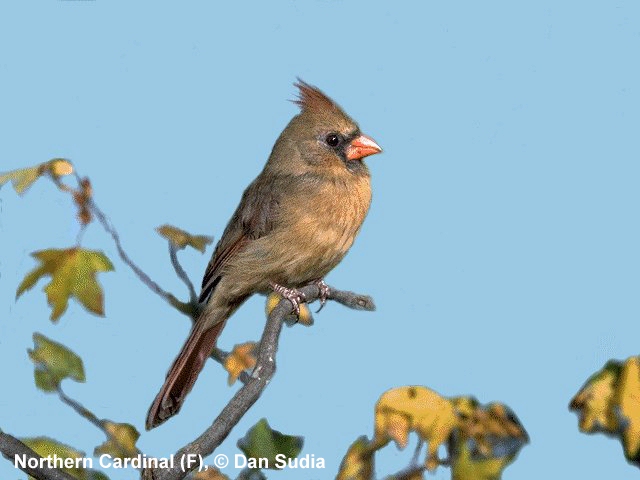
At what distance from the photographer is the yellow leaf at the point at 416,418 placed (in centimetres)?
177

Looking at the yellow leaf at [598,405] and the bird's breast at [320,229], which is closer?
the yellow leaf at [598,405]

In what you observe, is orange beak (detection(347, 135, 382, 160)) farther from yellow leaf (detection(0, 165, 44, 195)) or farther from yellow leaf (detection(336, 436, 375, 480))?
yellow leaf (detection(336, 436, 375, 480))

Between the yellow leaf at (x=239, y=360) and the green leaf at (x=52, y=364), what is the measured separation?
17.8 inches

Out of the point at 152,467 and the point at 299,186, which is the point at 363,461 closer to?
the point at 152,467

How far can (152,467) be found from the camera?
7.02 feet

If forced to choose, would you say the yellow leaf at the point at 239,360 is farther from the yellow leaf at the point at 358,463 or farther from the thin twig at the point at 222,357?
the yellow leaf at the point at 358,463

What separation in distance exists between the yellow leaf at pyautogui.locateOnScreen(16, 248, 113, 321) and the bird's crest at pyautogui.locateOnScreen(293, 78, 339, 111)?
3.22 feet

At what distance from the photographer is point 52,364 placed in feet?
7.48

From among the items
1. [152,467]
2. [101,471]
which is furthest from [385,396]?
[101,471]

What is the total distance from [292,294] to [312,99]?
56 cm

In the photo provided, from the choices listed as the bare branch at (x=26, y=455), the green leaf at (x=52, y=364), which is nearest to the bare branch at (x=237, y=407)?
the bare branch at (x=26, y=455)

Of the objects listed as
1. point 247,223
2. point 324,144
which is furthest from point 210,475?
point 324,144

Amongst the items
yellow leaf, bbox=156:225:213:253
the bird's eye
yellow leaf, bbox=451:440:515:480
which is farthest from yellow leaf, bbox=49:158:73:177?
the bird's eye

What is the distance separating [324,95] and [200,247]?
0.71 m
